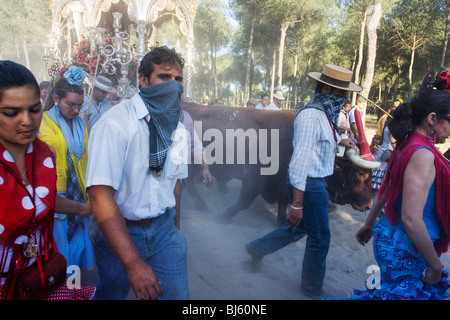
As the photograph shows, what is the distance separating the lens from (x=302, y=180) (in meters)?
2.69

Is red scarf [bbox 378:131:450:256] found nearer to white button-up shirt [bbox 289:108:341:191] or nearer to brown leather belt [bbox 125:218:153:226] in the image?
white button-up shirt [bbox 289:108:341:191]

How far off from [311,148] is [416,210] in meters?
1.10

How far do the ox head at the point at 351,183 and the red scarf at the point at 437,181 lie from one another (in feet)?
7.82

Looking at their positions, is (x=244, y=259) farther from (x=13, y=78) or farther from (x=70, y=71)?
(x=13, y=78)

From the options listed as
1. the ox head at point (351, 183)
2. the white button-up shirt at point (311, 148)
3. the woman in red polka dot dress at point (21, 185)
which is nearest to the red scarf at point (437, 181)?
the white button-up shirt at point (311, 148)

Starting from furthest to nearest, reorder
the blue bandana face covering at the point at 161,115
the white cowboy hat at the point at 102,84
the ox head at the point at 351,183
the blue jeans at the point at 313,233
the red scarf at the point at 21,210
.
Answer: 1. the white cowboy hat at the point at 102,84
2. the ox head at the point at 351,183
3. the blue jeans at the point at 313,233
4. the blue bandana face covering at the point at 161,115
5. the red scarf at the point at 21,210

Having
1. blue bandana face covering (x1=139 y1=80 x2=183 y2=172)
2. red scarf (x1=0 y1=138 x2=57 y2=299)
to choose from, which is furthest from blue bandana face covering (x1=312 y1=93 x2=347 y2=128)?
red scarf (x1=0 y1=138 x2=57 y2=299)

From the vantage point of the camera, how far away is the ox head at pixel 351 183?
4326mm

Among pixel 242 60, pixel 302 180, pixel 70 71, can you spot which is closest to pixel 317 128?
pixel 302 180

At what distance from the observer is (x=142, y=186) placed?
1.67 metres

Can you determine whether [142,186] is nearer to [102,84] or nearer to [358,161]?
[358,161]

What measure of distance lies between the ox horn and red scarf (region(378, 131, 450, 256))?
2237 mm

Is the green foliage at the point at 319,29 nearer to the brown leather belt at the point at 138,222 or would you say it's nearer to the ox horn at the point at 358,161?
the ox horn at the point at 358,161
